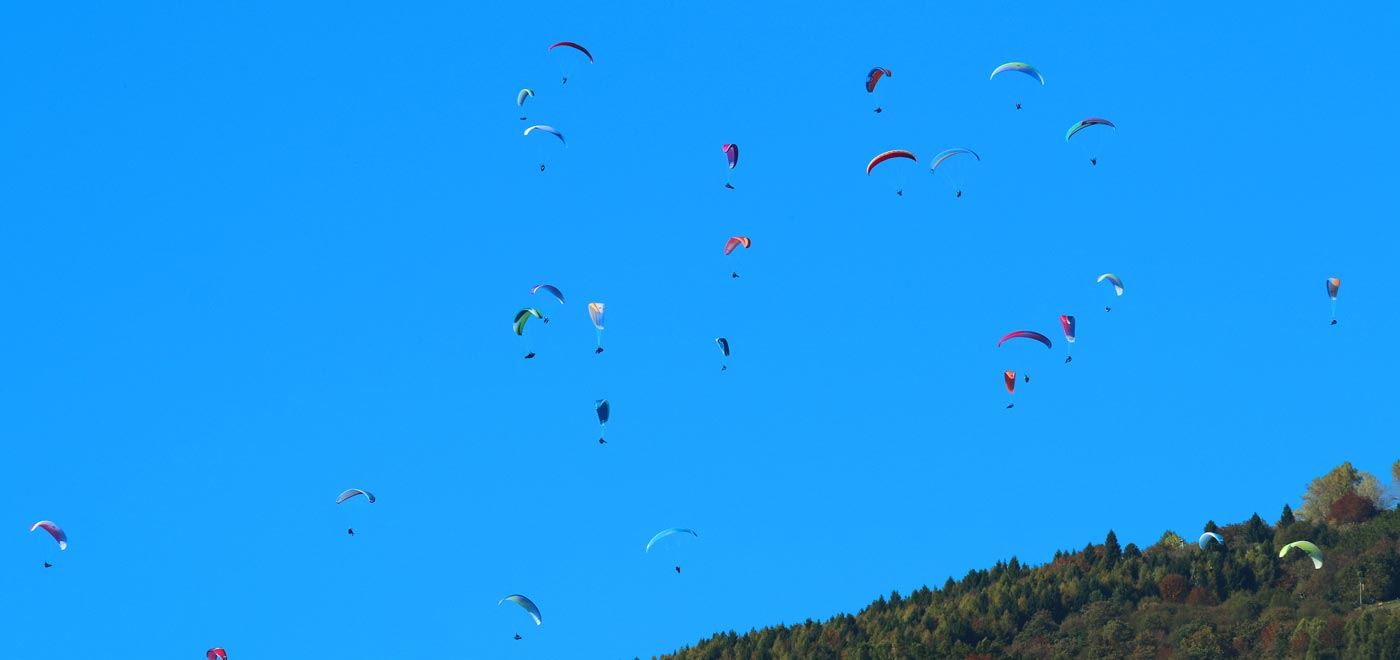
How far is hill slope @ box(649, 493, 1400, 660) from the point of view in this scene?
109 m

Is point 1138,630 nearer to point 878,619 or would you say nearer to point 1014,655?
point 1014,655

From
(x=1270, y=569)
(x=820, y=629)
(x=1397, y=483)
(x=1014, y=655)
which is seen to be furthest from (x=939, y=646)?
(x=1397, y=483)

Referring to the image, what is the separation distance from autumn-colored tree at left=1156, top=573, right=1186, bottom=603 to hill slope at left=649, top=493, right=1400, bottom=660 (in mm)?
67

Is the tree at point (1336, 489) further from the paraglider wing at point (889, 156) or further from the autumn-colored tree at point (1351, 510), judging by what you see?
the paraglider wing at point (889, 156)

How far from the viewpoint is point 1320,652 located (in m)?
102

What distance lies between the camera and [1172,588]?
11844cm

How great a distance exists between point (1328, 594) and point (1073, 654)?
12.8 m

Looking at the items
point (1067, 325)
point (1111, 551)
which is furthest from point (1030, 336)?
point (1111, 551)

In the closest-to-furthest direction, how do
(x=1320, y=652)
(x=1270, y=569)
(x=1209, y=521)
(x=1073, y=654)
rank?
(x=1320, y=652)
(x=1073, y=654)
(x=1270, y=569)
(x=1209, y=521)

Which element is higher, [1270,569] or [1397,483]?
[1397,483]

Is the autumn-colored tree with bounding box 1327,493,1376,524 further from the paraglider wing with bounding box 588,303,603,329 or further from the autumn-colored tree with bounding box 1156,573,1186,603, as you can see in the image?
the paraglider wing with bounding box 588,303,603,329

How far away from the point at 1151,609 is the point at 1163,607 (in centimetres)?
73

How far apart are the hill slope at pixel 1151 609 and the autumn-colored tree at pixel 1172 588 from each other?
0.22 feet

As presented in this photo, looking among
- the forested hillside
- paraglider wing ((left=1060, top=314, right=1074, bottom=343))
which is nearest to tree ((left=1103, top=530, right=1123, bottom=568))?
the forested hillside
